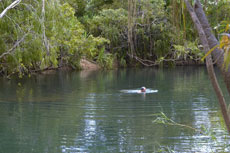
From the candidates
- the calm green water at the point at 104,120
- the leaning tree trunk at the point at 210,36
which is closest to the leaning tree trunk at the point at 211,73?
the leaning tree trunk at the point at 210,36

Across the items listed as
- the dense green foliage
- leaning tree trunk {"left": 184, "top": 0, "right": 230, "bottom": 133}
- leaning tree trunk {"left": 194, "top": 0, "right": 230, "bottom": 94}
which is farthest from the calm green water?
the dense green foliage

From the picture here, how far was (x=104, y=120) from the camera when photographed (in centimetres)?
1094

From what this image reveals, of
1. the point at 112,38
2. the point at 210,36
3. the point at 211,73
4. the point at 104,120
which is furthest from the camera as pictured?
the point at 112,38

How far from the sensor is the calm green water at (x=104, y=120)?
805 cm

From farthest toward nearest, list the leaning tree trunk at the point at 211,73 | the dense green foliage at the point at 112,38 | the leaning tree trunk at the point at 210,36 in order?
the dense green foliage at the point at 112,38, the leaning tree trunk at the point at 210,36, the leaning tree trunk at the point at 211,73

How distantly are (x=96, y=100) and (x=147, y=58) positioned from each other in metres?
22.0

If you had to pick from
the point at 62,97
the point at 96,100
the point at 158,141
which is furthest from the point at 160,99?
the point at 158,141

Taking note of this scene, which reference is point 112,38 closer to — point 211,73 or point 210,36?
point 210,36

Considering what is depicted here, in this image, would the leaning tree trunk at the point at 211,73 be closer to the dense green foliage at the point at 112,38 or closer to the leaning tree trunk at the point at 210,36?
the leaning tree trunk at the point at 210,36

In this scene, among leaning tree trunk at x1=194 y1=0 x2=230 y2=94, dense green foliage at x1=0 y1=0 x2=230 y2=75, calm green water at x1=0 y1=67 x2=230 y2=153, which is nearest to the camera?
leaning tree trunk at x1=194 y1=0 x2=230 y2=94

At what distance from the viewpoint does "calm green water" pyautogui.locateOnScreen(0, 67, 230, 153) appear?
26.4ft

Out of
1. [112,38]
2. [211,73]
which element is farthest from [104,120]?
[112,38]

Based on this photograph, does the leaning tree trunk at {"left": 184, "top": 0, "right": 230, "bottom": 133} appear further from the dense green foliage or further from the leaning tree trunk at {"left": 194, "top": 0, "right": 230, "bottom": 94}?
the dense green foliage

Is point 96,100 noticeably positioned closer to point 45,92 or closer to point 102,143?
point 45,92
